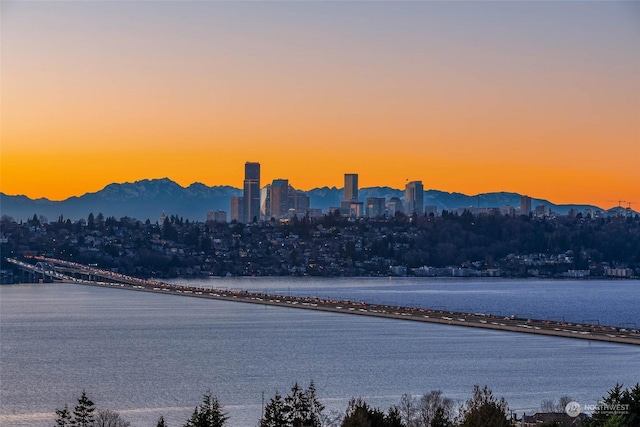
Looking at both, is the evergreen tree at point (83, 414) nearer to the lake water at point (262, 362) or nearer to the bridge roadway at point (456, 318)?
the lake water at point (262, 362)

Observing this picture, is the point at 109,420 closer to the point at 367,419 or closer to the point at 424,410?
the point at 424,410

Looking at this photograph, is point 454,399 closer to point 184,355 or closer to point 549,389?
point 549,389

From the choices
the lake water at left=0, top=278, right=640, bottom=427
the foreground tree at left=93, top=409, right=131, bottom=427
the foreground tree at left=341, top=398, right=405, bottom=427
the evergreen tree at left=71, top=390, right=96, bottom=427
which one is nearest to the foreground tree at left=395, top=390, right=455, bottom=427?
the lake water at left=0, top=278, right=640, bottom=427

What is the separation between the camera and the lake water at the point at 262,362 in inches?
1763

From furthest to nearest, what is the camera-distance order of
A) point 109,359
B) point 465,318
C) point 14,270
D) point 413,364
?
point 14,270 < point 465,318 < point 109,359 < point 413,364

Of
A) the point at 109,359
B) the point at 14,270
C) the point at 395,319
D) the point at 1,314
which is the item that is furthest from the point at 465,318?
the point at 14,270

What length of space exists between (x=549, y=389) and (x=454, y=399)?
5203mm

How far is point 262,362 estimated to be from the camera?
2306 inches

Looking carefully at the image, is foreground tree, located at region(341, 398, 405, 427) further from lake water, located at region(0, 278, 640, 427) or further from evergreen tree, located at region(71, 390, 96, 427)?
lake water, located at region(0, 278, 640, 427)

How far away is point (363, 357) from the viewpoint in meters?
60.6

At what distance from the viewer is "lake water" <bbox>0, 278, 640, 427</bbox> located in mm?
44781

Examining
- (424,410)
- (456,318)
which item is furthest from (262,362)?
(456,318)

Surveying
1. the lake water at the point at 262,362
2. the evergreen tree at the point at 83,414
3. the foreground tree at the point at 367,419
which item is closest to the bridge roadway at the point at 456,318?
the lake water at the point at 262,362

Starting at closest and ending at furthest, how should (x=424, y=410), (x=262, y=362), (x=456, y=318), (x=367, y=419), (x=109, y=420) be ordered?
(x=367, y=419) < (x=109, y=420) < (x=424, y=410) < (x=262, y=362) < (x=456, y=318)
